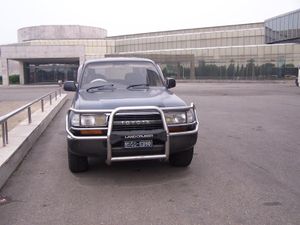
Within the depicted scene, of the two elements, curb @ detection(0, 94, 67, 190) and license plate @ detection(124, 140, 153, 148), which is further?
curb @ detection(0, 94, 67, 190)

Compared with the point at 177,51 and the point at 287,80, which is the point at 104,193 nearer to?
the point at 287,80

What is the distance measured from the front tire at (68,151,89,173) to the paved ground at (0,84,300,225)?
11 centimetres

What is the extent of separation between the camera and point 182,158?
265 inches

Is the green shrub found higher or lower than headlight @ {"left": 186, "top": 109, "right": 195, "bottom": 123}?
lower

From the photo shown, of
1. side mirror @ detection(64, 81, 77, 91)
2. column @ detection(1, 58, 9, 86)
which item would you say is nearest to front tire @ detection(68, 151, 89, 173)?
side mirror @ detection(64, 81, 77, 91)

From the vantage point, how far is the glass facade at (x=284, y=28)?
49.7 meters

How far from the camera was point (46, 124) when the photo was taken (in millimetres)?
12320

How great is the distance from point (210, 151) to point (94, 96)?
2.89m

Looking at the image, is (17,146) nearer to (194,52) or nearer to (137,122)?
(137,122)

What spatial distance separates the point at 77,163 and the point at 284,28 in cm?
5123

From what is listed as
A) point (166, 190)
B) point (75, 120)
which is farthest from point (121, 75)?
point (166, 190)

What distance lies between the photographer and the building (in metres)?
57.1

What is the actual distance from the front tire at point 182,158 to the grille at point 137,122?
0.93 m

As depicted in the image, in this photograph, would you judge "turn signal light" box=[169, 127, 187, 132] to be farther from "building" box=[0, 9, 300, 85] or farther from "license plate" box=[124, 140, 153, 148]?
"building" box=[0, 9, 300, 85]
